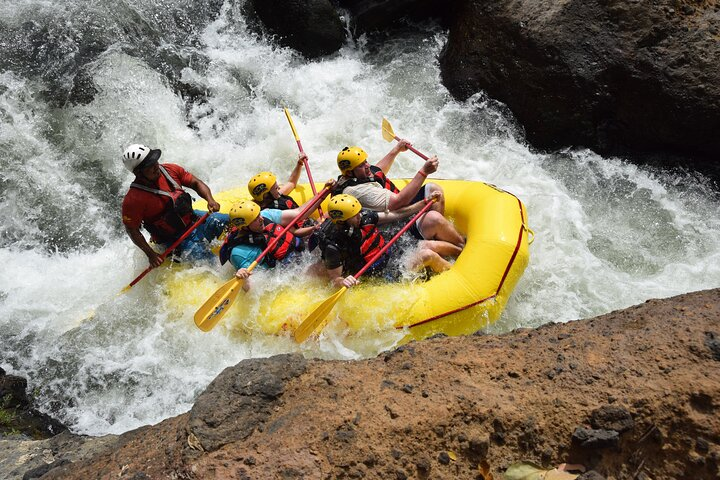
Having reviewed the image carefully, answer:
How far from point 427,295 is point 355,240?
2.20 feet

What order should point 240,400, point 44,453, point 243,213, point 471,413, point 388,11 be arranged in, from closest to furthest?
point 471,413
point 240,400
point 44,453
point 243,213
point 388,11

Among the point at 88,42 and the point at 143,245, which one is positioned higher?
the point at 88,42

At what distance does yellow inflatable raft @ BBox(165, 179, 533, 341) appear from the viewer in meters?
4.25

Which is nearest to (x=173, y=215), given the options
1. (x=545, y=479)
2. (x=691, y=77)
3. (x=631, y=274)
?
(x=545, y=479)

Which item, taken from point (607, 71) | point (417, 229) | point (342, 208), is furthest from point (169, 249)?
point (607, 71)

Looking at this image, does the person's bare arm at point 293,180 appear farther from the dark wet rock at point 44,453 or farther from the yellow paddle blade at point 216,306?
the dark wet rock at point 44,453

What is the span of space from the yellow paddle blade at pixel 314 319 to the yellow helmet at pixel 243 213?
884 mm

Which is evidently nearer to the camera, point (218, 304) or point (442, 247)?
point (218, 304)

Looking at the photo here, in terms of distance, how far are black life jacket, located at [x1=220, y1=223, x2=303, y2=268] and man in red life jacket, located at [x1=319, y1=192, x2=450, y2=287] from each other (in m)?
0.38

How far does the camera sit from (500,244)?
14.5 feet

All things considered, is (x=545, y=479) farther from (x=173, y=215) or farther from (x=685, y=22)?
(x=685, y=22)

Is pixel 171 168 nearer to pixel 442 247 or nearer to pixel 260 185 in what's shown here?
pixel 260 185

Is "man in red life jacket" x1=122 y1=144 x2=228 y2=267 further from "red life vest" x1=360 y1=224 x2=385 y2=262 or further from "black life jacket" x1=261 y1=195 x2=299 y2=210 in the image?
"red life vest" x1=360 y1=224 x2=385 y2=262

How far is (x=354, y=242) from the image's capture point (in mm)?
4371
